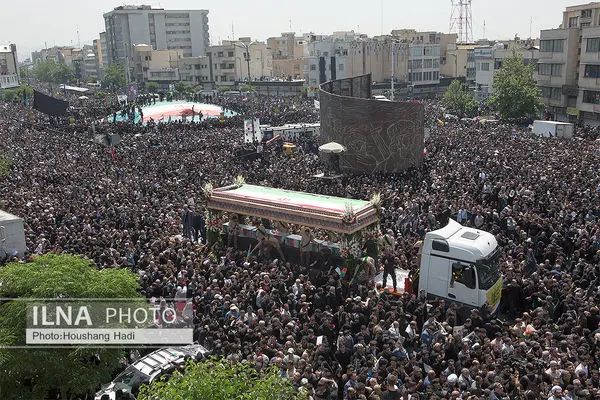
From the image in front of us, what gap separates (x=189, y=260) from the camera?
15773mm

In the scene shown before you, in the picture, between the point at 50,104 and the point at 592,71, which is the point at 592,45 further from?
the point at 50,104

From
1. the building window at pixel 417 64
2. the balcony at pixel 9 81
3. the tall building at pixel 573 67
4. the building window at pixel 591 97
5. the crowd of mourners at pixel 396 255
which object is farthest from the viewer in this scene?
the balcony at pixel 9 81

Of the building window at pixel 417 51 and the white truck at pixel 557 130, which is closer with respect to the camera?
the white truck at pixel 557 130

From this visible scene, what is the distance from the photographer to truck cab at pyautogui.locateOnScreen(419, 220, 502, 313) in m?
12.7

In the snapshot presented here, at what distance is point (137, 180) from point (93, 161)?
232 inches

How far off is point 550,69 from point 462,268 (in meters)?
41.7

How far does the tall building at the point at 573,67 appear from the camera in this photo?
141 feet

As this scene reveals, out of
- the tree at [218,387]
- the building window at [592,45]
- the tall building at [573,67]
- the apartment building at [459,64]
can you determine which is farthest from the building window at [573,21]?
the tree at [218,387]

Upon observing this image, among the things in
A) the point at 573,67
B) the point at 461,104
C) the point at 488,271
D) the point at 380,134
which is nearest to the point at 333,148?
the point at 380,134

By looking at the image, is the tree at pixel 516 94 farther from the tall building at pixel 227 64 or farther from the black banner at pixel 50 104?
the tall building at pixel 227 64

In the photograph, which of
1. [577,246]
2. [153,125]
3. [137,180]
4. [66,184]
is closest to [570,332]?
[577,246]

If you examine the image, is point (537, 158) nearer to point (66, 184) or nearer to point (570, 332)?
point (570, 332)

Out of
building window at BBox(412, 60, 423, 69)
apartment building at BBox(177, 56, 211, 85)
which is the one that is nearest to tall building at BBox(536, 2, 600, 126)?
building window at BBox(412, 60, 423, 69)

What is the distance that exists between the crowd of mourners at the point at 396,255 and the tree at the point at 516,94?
1259 centimetres
